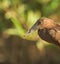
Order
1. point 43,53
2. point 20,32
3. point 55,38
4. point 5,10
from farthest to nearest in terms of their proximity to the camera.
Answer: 1. point 43,53
2. point 5,10
3. point 20,32
4. point 55,38

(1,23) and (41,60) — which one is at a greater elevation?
(1,23)

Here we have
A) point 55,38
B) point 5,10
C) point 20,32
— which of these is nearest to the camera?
point 55,38

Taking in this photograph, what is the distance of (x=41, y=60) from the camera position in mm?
1866

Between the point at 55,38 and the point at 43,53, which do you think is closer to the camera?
the point at 55,38

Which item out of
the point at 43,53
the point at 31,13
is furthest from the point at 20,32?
the point at 43,53

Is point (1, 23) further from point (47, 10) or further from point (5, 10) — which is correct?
point (47, 10)

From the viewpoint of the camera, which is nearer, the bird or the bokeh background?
the bird

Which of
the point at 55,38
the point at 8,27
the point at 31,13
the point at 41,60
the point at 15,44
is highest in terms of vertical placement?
the point at 55,38

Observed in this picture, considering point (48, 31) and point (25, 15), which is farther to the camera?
point (25, 15)

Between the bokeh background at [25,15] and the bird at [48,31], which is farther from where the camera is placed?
the bokeh background at [25,15]

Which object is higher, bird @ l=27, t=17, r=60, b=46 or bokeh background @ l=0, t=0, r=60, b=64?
bird @ l=27, t=17, r=60, b=46

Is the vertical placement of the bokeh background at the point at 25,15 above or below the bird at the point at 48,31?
below

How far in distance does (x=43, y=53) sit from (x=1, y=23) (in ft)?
2.35

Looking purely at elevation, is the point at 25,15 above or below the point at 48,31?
below
